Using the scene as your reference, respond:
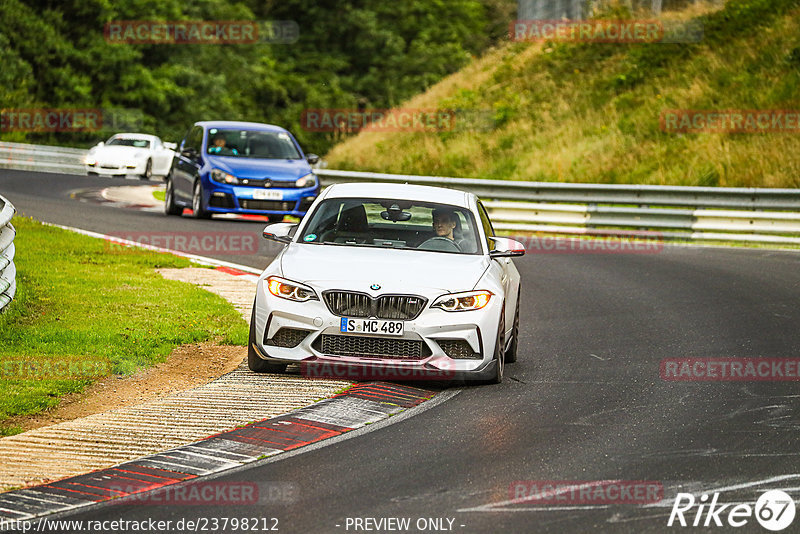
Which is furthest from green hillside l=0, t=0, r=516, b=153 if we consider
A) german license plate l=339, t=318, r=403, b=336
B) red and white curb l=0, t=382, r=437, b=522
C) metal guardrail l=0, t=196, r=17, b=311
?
red and white curb l=0, t=382, r=437, b=522

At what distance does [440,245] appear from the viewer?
10.1 m

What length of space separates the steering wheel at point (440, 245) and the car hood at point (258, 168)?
11583 mm

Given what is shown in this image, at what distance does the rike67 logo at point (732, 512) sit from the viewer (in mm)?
5902

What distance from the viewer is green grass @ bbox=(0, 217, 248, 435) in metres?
9.05

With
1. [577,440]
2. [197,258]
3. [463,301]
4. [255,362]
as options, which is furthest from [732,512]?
[197,258]

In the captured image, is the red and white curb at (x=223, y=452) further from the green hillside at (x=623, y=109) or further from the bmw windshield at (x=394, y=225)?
the green hillside at (x=623, y=109)

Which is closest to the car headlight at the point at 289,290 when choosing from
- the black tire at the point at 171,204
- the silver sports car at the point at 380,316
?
the silver sports car at the point at 380,316

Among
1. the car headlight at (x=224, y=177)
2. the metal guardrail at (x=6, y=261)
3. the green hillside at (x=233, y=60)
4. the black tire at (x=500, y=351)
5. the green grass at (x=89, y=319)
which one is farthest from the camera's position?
the green hillside at (x=233, y=60)

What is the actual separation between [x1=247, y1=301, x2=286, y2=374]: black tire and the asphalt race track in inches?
57.4

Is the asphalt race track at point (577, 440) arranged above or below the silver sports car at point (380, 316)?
below

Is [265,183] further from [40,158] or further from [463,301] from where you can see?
[40,158]

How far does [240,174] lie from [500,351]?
12705mm

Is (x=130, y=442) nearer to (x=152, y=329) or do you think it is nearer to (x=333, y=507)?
(x=333, y=507)

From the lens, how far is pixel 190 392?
8.88 m
